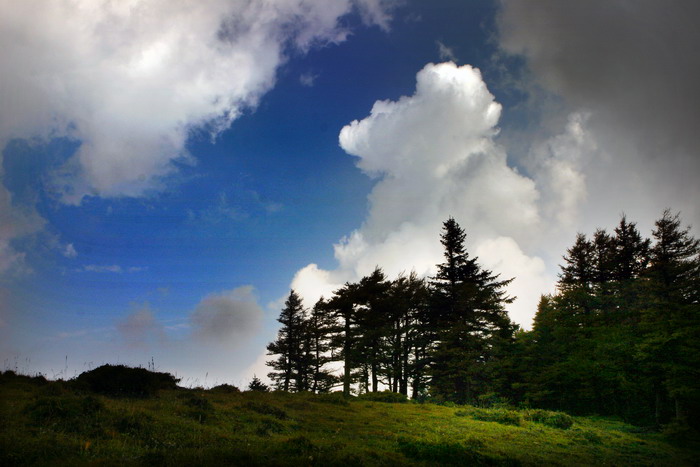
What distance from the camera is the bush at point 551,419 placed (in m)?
23.9

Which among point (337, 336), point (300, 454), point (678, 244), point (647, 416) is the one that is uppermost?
point (678, 244)

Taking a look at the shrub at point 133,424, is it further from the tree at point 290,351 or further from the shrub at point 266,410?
the tree at point 290,351

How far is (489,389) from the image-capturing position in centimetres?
3828

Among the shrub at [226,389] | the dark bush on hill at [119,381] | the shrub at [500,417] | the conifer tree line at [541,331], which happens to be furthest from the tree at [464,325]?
the dark bush on hill at [119,381]

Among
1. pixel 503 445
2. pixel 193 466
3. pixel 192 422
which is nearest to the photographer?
pixel 193 466

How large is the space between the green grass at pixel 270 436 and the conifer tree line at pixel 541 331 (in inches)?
367

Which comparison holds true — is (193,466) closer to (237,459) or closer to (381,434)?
(237,459)

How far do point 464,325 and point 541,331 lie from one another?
11799 mm

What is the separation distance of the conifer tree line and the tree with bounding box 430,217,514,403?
12 centimetres

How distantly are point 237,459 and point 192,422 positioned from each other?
583 centimetres

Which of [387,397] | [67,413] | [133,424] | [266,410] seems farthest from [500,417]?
[67,413]

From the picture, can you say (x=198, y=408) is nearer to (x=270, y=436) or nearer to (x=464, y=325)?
(x=270, y=436)

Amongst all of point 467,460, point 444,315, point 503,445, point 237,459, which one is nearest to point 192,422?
point 237,459

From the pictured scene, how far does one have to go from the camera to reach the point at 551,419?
24.6 m
